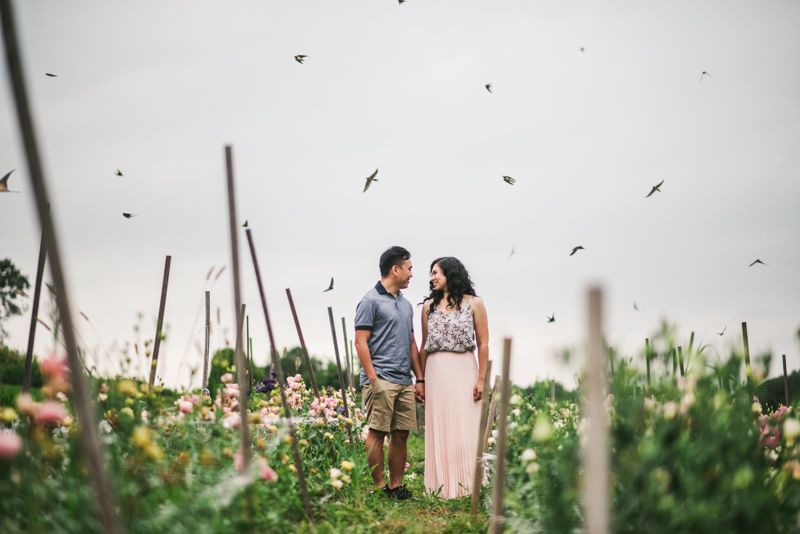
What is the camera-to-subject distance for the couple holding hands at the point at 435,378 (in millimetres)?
3877

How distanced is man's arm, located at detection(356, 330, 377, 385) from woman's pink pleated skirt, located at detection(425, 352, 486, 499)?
446 millimetres

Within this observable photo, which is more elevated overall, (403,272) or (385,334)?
(403,272)

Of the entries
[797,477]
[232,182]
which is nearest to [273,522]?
[232,182]

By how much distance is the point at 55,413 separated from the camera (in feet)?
6.31

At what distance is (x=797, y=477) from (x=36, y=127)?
2737mm

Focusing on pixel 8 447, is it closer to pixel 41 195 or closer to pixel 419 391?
pixel 41 195

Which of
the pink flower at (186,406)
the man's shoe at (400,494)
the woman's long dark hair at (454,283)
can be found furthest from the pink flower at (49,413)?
the woman's long dark hair at (454,283)

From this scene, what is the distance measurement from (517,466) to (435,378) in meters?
1.61

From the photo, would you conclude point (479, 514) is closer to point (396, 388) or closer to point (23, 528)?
point (396, 388)

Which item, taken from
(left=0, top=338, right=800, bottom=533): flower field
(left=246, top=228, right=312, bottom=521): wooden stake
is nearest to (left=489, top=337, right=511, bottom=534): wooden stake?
(left=0, top=338, right=800, bottom=533): flower field

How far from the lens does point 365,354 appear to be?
383 cm

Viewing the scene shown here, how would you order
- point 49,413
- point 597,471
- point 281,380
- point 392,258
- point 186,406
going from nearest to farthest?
point 597,471 → point 49,413 → point 186,406 → point 281,380 → point 392,258

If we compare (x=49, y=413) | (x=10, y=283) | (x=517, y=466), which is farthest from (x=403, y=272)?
(x=10, y=283)

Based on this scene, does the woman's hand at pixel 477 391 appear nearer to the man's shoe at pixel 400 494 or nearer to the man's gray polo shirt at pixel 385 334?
the man's gray polo shirt at pixel 385 334
